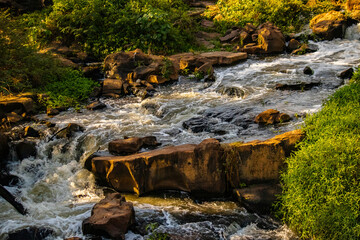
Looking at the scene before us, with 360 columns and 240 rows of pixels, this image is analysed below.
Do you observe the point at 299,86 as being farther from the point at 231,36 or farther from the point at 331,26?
the point at 231,36

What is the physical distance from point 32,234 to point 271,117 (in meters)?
6.04

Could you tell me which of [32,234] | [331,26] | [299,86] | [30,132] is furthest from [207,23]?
[32,234]

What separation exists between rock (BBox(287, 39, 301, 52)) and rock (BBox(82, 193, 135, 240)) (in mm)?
11784

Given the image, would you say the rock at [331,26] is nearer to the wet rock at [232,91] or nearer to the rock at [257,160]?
the wet rock at [232,91]

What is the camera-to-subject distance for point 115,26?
1636cm

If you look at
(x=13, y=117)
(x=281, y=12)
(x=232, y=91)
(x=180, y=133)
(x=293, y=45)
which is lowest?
(x=180, y=133)

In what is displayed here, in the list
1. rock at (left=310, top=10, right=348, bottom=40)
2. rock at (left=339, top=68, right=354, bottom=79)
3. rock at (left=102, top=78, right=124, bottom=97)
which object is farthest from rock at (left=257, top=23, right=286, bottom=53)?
rock at (left=102, top=78, right=124, bottom=97)

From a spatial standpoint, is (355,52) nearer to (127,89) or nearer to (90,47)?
(127,89)

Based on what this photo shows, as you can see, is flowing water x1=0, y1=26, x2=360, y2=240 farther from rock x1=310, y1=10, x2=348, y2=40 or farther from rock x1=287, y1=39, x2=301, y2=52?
rock x1=310, y1=10, x2=348, y2=40

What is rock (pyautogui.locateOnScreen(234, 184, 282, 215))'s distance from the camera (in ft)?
21.2

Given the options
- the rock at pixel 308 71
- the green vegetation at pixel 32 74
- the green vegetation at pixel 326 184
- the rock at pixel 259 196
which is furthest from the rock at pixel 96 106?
the rock at pixel 308 71

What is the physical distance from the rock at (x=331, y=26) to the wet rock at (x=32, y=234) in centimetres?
1467

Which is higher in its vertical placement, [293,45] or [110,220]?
[293,45]

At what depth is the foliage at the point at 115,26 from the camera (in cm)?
1577
